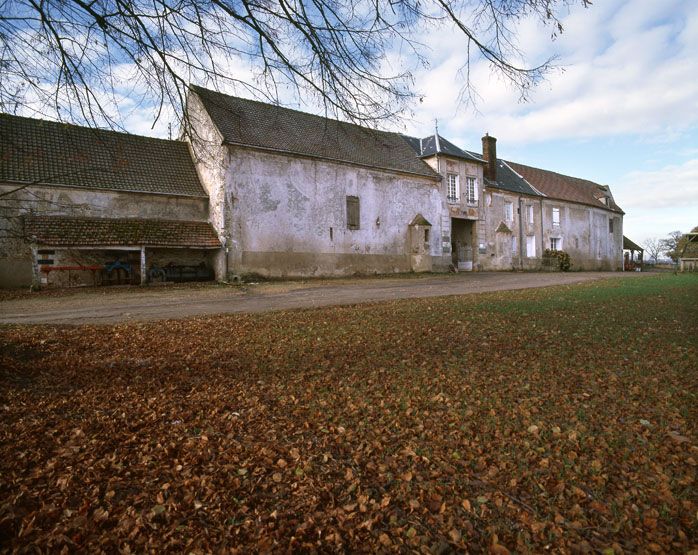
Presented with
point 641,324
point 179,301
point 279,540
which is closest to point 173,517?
point 279,540

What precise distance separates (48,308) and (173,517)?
11.2m

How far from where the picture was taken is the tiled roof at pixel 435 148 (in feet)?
91.9

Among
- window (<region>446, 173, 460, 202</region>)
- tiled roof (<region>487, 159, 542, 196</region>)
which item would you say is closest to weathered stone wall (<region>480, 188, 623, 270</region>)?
tiled roof (<region>487, 159, 542, 196</region>)

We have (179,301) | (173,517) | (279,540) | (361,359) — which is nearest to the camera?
(279,540)

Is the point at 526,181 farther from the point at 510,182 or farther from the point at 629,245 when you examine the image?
the point at 629,245

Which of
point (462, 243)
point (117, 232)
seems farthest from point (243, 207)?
point (462, 243)

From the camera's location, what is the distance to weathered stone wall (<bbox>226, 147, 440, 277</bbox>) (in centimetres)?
2023

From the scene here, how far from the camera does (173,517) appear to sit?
233cm

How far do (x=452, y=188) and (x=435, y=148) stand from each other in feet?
9.35

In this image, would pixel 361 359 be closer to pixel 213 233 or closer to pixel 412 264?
pixel 213 233

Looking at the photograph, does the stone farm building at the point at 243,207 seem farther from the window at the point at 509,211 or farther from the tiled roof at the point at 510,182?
the window at the point at 509,211

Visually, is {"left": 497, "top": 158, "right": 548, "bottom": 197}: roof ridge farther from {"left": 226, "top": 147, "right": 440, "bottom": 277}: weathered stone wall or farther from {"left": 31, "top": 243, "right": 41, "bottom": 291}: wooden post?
{"left": 31, "top": 243, "right": 41, "bottom": 291}: wooden post

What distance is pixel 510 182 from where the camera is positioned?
3369cm

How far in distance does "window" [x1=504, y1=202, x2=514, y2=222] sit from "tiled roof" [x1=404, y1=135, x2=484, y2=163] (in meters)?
4.92
